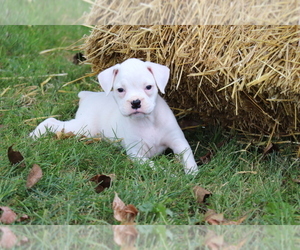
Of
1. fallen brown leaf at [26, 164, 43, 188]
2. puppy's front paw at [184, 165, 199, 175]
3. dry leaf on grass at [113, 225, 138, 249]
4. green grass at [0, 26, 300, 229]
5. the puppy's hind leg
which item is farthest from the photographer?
the puppy's hind leg

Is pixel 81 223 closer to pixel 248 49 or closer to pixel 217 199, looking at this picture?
pixel 217 199

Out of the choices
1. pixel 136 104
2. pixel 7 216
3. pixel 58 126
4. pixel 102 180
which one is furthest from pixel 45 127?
pixel 7 216

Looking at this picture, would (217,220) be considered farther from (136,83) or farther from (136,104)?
(136,83)

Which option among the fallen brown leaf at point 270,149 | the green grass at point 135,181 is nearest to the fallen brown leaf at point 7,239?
the green grass at point 135,181

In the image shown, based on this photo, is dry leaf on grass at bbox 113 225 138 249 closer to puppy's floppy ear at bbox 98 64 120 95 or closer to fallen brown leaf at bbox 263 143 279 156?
puppy's floppy ear at bbox 98 64 120 95

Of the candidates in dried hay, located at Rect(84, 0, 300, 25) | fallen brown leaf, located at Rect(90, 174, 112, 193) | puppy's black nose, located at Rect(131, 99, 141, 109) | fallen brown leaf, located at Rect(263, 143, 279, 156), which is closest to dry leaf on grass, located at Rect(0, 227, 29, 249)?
fallen brown leaf, located at Rect(90, 174, 112, 193)

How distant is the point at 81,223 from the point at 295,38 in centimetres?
146

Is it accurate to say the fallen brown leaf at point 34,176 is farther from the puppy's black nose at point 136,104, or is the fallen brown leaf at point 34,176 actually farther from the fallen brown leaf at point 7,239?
the puppy's black nose at point 136,104

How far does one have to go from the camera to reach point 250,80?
2.77 m

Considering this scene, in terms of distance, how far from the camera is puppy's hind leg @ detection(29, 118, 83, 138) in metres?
3.39

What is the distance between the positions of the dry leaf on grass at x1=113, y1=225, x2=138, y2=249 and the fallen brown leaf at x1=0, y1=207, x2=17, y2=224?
1.53ft

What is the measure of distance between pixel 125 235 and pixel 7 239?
0.48 m

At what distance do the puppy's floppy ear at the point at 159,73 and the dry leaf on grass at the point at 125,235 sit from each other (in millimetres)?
1080

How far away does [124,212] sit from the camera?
2.29m
